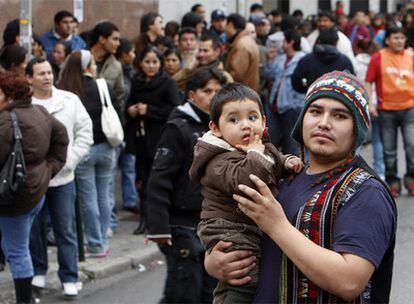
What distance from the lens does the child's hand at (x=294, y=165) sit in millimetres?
3627

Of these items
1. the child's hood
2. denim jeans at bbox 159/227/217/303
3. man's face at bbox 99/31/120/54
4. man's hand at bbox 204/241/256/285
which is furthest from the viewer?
man's face at bbox 99/31/120/54

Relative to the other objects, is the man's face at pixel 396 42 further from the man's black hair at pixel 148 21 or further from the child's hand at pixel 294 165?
the child's hand at pixel 294 165

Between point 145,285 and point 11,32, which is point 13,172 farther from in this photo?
point 11,32

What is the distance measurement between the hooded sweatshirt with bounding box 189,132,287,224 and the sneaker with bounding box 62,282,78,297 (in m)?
4.06

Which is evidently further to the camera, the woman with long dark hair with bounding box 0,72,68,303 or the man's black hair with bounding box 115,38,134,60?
the man's black hair with bounding box 115,38,134,60

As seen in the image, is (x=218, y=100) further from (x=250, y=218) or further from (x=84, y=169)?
(x=84, y=169)

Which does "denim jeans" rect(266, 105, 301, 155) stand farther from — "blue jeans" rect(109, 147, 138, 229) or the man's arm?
the man's arm

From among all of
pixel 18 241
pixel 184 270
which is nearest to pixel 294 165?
pixel 184 270

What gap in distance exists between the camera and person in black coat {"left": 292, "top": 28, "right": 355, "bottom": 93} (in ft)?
36.9

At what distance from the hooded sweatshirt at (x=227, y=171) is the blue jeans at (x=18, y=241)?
3.38 m

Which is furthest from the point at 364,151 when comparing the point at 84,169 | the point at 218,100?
the point at 218,100

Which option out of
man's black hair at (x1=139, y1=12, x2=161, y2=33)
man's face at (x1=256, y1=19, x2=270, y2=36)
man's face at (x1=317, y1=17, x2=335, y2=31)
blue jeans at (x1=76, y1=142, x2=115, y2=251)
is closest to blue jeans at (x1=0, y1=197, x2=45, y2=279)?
blue jeans at (x1=76, y1=142, x2=115, y2=251)

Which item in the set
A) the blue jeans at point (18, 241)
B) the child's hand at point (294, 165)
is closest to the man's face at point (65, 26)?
the blue jeans at point (18, 241)

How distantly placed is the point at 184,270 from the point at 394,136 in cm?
676
